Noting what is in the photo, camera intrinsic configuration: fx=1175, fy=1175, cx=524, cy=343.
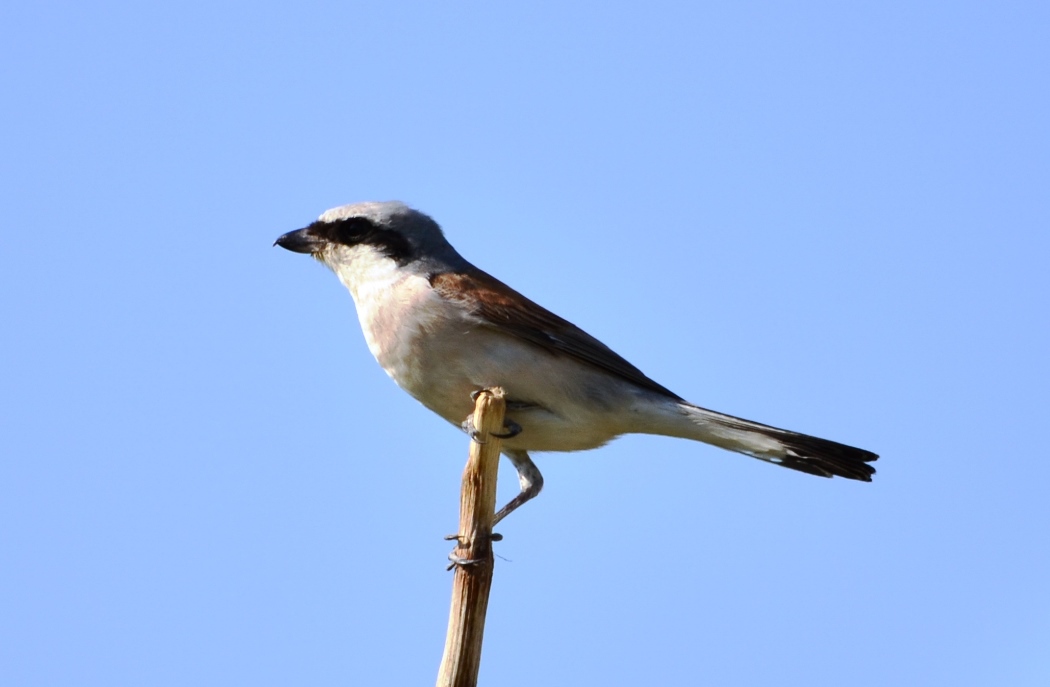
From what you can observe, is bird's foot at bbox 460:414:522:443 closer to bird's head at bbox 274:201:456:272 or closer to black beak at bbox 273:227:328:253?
bird's head at bbox 274:201:456:272

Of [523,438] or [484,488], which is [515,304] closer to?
[523,438]

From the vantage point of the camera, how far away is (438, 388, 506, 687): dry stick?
4145mm

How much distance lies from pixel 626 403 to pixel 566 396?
0.34m

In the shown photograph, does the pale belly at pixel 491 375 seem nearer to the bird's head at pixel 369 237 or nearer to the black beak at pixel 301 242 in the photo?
the bird's head at pixel 369 237

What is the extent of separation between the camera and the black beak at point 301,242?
6.66 meters

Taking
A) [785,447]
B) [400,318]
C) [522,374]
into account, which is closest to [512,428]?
[522,374]

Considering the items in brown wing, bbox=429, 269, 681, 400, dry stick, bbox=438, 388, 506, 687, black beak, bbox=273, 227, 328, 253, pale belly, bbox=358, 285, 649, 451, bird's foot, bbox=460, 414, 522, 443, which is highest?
black beak, bbox=273, 227, 328, 253

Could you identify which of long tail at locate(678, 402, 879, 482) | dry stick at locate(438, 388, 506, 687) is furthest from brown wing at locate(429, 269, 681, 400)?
dry stick at locate(438, 388, 506, 687)

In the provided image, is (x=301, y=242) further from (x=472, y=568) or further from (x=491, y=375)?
(x=472, y=568)

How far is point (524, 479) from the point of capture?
6.27 metres

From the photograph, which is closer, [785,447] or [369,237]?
[785,447]

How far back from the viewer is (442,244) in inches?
263

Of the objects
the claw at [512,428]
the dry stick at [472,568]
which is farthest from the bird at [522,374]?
the dry stick at [472,568]

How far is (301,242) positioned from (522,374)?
165cm
